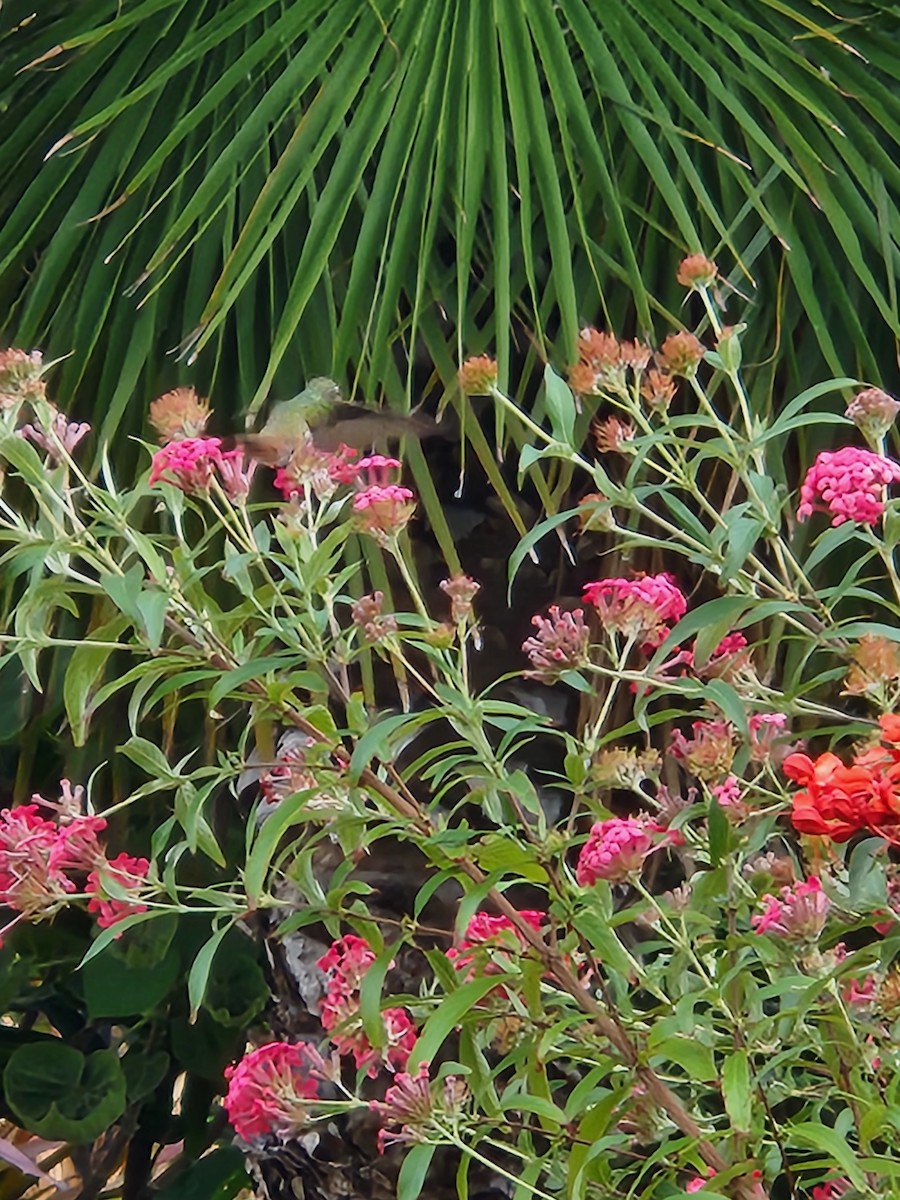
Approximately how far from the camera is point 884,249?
1020 millimetres

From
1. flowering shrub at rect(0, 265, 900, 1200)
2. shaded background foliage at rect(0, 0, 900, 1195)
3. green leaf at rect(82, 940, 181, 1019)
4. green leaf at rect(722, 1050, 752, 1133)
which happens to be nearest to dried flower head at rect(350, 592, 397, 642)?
flowering shrub at rect(0, 265, 900, 1200)

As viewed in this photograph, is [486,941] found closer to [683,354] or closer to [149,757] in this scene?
[149,757]

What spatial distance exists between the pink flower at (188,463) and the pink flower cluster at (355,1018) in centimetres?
23

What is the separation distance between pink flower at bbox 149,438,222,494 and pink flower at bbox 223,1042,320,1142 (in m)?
0.29

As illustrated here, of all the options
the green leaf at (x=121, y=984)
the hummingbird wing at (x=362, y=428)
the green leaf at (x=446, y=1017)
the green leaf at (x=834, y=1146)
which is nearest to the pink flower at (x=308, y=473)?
the green leaf at (x=446, y=1017)

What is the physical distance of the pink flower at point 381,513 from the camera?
0.55 meters

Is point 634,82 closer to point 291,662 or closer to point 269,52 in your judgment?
point 269,52

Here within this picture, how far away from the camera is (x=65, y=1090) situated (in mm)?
1331

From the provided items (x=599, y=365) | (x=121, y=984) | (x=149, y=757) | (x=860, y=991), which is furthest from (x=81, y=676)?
(x=121, y=984)

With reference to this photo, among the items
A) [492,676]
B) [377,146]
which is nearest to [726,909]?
[492,676]

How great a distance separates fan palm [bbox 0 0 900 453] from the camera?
0.99 m

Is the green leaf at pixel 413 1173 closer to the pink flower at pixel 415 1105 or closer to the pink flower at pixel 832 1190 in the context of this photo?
the pink flower at pixel 415 1105

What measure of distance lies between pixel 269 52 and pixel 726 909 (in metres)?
0.80

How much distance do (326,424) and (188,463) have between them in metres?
0.48
